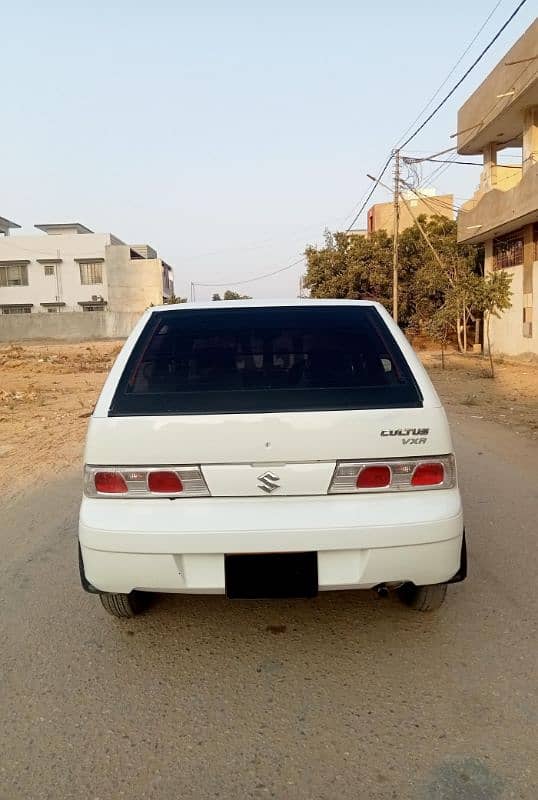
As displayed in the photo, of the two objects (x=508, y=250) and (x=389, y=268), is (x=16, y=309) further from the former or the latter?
(x=508, y=250)

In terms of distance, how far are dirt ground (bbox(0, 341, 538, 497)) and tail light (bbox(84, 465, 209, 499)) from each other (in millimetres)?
3696

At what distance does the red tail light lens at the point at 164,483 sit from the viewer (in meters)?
2.59

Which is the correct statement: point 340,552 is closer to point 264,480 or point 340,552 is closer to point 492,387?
point 264,480

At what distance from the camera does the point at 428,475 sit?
2637 millimetres

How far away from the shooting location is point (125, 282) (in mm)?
51312

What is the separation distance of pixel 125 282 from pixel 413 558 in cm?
5143

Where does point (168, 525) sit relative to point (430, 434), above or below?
below

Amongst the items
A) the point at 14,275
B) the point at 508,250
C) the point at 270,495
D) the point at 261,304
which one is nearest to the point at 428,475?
the point at 270,495

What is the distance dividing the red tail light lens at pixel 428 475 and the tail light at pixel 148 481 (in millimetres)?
894

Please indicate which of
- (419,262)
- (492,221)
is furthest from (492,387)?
(419,262)

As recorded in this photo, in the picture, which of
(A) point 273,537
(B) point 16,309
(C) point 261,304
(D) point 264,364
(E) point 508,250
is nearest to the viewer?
(A) point 273,537

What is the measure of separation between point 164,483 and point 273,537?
20.3 inches

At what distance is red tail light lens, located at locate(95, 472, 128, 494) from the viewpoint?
2.62 m

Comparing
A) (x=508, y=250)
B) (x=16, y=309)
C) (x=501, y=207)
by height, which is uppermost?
(x=501, y=207)
